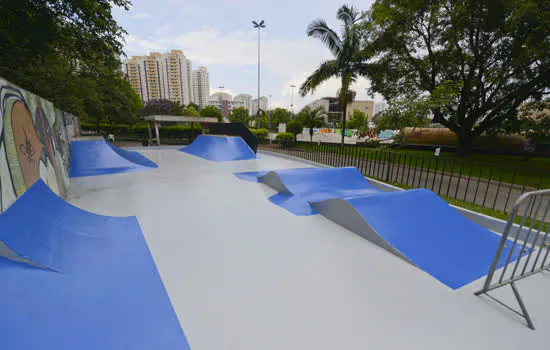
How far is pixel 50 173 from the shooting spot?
16.7ft

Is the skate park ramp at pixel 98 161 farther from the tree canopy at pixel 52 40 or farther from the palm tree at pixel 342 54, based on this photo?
the palm tree at pixel 342 54

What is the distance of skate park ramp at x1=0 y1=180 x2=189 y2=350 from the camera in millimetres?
1840

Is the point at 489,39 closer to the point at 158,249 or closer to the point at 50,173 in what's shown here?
the point at 158,249

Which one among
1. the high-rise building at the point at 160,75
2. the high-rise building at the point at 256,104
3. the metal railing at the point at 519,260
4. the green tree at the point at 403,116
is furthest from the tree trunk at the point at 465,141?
the high-rise building at the point at 256,104

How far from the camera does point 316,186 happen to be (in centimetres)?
645

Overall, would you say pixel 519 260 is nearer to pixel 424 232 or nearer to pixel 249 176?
pixel 424 232

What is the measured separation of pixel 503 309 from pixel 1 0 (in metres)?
13.8

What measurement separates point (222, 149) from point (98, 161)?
5.93m

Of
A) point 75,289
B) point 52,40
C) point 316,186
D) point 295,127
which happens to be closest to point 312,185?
point 316,186

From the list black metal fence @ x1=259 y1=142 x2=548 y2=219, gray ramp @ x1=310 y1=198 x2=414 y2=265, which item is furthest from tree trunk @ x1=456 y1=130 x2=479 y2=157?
gray ramp @ x1=310 y1=198 x2=414 y2=265

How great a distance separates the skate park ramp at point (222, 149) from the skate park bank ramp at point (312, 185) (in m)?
6.17

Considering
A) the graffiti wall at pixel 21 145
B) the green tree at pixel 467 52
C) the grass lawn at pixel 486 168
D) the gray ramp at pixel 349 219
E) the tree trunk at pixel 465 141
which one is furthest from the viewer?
the tree trunk at pixel 465 141

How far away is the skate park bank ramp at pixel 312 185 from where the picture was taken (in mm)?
5762

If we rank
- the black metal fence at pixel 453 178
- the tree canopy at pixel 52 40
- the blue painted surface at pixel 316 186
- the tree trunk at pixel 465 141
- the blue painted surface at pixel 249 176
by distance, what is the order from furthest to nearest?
the tree trunk at pixel 465 141
the tree canopy at pixel 52 40
the blue painted surface at pixel 249 176
the black metal fence at pixel 453 178
the blue painted surface at pixel 316 186
